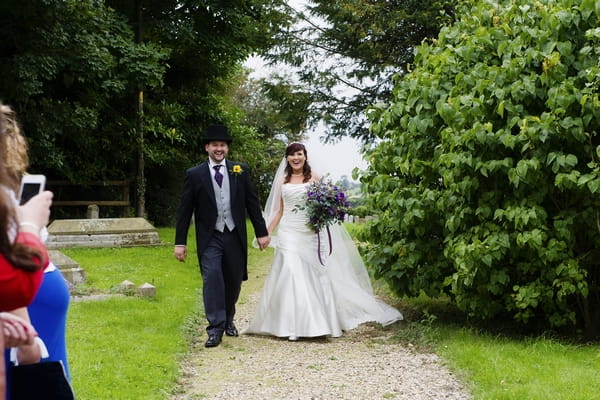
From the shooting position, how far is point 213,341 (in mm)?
7789

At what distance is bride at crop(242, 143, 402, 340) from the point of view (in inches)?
331

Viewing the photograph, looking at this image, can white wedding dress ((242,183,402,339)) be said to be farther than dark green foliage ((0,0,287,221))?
No

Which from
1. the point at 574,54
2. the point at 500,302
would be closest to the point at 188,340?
the point at 500,302

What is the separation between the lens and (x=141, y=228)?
1783 cm

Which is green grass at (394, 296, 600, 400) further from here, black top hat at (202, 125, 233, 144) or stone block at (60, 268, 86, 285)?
stone block at (60, 268, 86, 285)

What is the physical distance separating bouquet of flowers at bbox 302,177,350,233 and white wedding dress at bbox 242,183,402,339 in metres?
0.13

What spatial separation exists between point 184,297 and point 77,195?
1311 centimetres

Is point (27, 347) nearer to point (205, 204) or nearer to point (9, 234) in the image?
point (9, 234)

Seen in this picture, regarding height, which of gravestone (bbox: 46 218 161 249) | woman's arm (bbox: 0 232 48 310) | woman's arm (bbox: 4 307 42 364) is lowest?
gravestone (bbox: 46 218 161 249)

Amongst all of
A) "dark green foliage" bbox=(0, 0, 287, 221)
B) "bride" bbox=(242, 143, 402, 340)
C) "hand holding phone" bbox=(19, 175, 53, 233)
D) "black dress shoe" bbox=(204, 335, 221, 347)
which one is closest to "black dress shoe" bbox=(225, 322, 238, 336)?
"bride" bbox=(242, 143, 402, 340)

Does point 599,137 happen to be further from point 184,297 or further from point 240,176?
point 184,297

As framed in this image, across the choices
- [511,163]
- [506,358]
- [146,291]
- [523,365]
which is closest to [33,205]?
[523,365]

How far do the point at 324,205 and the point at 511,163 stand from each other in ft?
7.82

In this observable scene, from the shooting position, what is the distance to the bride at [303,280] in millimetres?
8414
